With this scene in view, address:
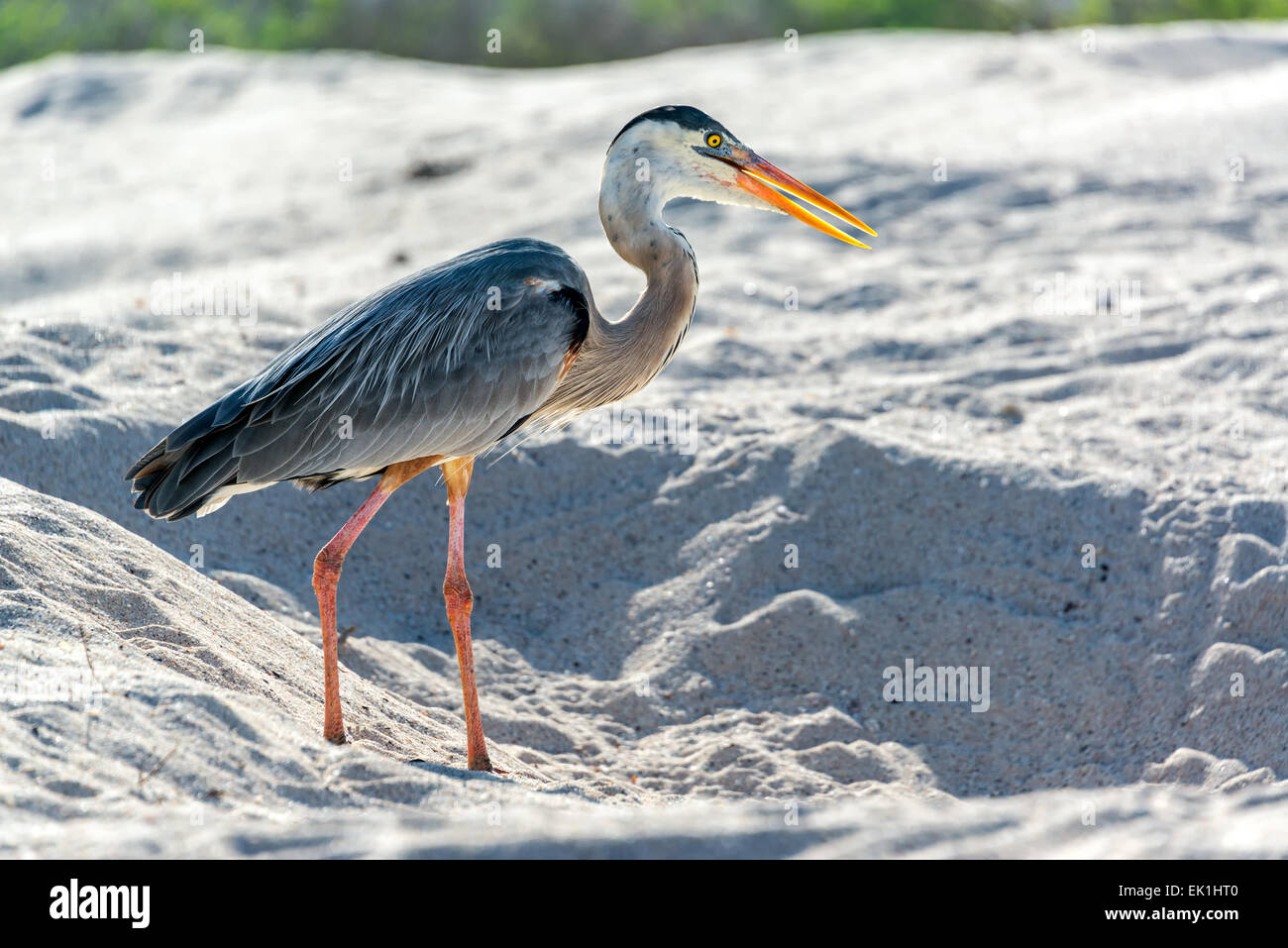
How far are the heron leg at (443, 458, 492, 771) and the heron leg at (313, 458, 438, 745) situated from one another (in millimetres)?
173

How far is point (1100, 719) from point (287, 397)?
9.97 ft

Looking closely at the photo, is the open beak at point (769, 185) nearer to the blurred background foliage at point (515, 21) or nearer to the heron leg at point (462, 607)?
the heron leg at point (462, 607)

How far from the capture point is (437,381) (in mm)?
Result: 4383

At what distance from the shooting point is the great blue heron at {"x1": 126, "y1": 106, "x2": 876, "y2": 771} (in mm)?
4289

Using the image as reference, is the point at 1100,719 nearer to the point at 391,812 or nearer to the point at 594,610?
the point at 594,610

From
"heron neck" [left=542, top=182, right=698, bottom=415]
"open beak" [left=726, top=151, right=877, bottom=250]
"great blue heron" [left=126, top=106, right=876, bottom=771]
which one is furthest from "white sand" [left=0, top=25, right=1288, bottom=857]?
"open beak" [left=726, top=151, right=877, bottom=250]

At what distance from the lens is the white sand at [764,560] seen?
3289 mm

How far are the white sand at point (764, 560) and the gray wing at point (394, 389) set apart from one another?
0.49 meters

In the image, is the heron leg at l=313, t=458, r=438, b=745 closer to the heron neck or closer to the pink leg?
the pink leg

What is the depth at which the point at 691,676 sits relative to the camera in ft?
17.0

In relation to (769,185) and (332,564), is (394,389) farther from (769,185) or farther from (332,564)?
(769,185)

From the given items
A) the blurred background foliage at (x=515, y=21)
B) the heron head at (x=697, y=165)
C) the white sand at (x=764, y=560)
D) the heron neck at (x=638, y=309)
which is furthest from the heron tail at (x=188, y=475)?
the blurred background foliage at (x=515, y=21)

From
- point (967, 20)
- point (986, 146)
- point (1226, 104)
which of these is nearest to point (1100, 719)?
point (986, 146)
